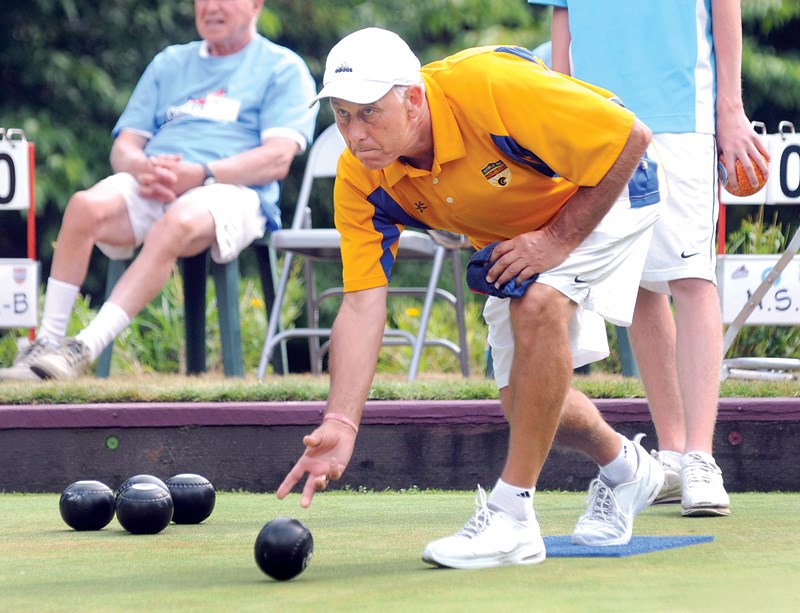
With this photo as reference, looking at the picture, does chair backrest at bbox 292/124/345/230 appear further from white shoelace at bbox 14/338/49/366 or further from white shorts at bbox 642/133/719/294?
white shorts at bbox 642/133/719/294

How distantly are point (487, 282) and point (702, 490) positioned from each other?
1026 millimetres

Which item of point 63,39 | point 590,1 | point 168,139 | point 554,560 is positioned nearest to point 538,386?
point 554,560

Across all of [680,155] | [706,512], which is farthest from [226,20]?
[706,512]

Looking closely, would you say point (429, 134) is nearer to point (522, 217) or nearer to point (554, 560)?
point (522, 217)

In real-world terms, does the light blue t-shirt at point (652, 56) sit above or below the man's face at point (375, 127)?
above

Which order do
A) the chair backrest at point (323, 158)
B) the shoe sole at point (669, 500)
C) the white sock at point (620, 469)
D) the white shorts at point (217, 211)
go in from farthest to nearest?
the chair backrest at point (323, 158) < the white shorts at point (217, 211) < the shoe sole at point (669, 500) < the white sock at point (620, 469)

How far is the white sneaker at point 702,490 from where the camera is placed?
3633 millimetres

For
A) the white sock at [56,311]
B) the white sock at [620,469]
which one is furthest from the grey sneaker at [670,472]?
the white sock at [56,311]

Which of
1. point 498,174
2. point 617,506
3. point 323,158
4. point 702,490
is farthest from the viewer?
point 323,158

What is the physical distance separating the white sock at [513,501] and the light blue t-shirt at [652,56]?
1420mm

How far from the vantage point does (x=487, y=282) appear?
118 inches

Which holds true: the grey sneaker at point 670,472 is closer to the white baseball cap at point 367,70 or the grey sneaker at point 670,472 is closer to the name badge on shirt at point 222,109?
the white baseball cap at point 367,70

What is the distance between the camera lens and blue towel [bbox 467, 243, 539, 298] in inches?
116

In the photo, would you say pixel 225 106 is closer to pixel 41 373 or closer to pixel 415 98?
pixel 41 373
